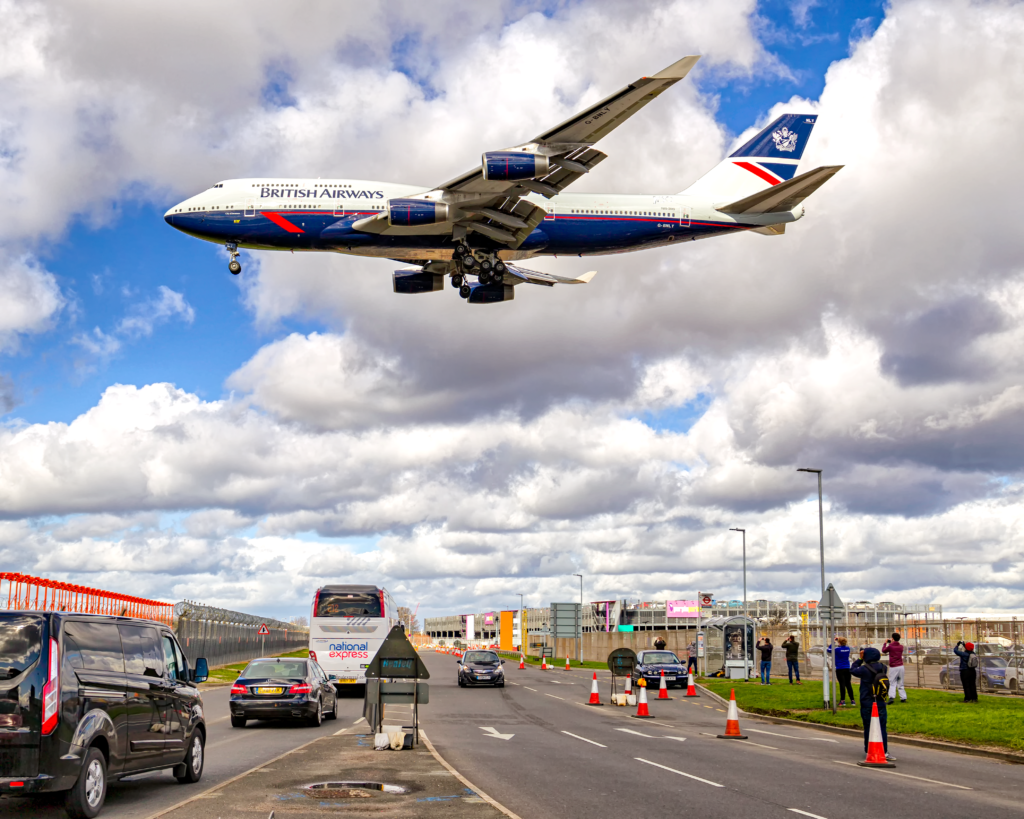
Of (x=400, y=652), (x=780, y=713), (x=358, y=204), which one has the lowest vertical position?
(x=780, y=713)

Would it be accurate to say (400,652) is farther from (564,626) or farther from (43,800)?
(564,626)

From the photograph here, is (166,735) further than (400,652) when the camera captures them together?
No

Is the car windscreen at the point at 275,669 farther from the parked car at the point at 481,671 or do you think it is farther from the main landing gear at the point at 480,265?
the parked car at the point at 481,671

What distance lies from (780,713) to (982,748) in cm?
760

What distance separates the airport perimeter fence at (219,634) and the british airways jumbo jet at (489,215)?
1550cm

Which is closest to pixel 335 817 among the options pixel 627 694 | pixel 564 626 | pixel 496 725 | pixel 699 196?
pixel 496 725

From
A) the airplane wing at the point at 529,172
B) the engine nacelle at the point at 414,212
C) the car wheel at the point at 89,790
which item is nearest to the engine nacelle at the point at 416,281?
the airplane wing at the point at 529,172

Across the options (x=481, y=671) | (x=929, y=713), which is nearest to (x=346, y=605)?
(x=481, y=671)

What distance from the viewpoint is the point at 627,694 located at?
2914cm

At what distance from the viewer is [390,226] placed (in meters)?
26.7

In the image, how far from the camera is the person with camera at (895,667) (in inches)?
1009

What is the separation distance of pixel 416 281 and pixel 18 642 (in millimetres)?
→ 23366

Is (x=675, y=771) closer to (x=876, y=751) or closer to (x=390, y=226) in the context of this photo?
(x=876, y=751)

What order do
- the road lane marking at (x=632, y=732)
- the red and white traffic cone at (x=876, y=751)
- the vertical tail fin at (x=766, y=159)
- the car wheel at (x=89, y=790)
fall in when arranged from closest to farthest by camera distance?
the car wheel at (x=89, y=790) < the red and white traffic cone at (x=876, y=751) < the road lane marking at (x=632, y=732) < the vertical tail fin at (x=766, y=159)
